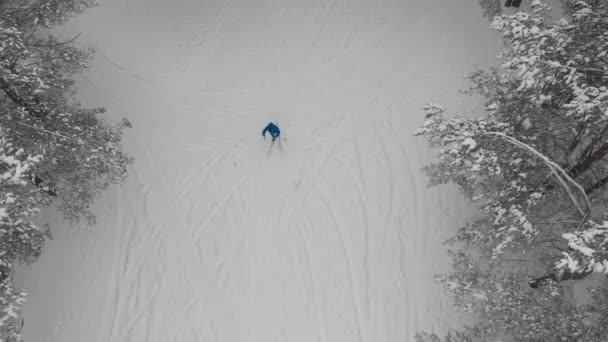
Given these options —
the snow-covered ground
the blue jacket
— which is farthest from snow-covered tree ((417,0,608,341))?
the blue jacket

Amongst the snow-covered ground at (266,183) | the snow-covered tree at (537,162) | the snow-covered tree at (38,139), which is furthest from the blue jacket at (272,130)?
the snow-covered tree at (537,162)

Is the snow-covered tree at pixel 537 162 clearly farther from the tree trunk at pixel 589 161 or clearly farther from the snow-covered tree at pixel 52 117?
the snow-covered tree at pixel 52 117

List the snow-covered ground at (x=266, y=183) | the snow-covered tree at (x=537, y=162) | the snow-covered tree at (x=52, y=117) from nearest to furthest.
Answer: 1. the snow-covered tree at (x=537, y=162)
2. the snow-covered tree at (x=52, y=117)
3. the snow-covered ground at (x=266, y=183)

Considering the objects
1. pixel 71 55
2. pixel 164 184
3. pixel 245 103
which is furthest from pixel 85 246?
pixel 245 103

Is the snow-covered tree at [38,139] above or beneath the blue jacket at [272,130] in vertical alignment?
beneath

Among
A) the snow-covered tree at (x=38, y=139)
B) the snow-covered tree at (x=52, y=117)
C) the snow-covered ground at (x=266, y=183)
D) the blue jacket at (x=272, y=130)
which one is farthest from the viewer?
the blue jacket at (x=272, y=130)

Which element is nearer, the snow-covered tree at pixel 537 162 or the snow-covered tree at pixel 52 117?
the snow-covered tree at pixel 537 162

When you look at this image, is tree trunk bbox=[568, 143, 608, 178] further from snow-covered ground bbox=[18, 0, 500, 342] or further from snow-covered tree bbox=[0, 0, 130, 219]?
snow-covered tree bbox=[0, 0, 130, 219]
